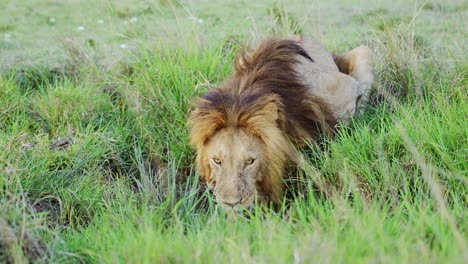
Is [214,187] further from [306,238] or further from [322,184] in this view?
[306,238]

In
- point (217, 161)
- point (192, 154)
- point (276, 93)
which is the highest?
point (276, 93)

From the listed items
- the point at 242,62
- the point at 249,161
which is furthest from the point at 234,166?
the point at 242,62

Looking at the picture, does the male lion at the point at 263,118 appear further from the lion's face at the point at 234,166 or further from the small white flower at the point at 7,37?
the small white flower at the point at 7,37

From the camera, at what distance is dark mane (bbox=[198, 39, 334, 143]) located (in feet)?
13.7

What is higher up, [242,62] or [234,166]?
[242,62]

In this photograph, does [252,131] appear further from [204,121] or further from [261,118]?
[204,121]

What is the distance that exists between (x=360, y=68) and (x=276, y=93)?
123 centimetres

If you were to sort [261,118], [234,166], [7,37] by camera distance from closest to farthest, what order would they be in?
1. [234,166]
2. [261,118]
3. [7,37]

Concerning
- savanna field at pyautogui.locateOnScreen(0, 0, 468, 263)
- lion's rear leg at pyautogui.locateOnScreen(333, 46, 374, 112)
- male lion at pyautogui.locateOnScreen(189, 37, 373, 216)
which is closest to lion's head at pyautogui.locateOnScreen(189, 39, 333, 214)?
male lion at pyautogui.locateOnScreen(189, 37, 373, 216)

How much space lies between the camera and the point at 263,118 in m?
4.07

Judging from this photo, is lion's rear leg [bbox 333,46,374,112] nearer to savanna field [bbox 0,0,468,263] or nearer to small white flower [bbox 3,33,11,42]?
savanna field [bbox 0,0,468,263]

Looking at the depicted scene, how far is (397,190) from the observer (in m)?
4.03

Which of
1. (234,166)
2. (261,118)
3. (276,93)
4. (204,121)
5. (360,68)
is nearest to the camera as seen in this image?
(234,166)

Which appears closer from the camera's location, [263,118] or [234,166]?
[234,166]
